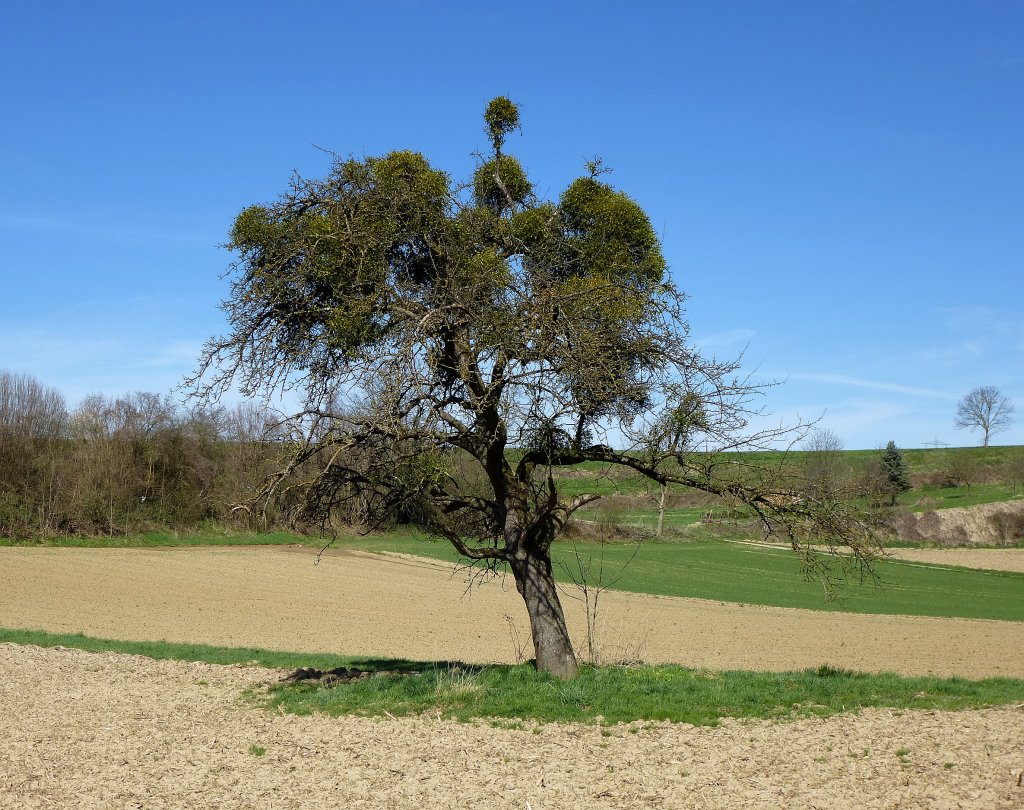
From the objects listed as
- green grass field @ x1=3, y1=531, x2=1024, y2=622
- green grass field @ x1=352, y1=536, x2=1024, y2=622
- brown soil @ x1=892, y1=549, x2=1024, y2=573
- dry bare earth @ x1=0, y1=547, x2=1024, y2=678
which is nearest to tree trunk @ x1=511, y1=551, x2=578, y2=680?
dry bare earth @ x1=0, y1=547, x2=1024, y2=678

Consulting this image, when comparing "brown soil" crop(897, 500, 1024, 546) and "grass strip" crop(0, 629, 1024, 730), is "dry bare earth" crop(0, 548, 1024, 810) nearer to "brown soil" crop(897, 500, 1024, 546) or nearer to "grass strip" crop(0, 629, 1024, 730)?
"grass strip" crop(0, 629, 1024, 730)

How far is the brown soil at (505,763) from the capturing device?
24.9 ft

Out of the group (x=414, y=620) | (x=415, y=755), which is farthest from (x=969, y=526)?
(x=415, y=755)

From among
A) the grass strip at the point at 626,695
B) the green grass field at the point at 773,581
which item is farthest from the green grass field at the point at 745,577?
the grass strip at the point at 626,695

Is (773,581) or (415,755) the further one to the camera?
(773,581)

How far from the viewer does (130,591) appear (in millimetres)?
32375

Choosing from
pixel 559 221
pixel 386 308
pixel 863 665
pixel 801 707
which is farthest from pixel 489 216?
pixel 863 665

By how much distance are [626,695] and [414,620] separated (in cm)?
1734

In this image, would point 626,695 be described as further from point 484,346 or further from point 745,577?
point 745,577

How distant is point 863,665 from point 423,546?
130 ft

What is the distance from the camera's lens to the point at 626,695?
1118 centimetres

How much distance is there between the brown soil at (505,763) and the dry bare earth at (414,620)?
718 cm

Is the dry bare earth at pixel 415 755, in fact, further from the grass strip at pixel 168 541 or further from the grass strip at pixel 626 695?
the grass strip at pixel 168 541

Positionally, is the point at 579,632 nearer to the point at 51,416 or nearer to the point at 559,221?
the point at 559,221
